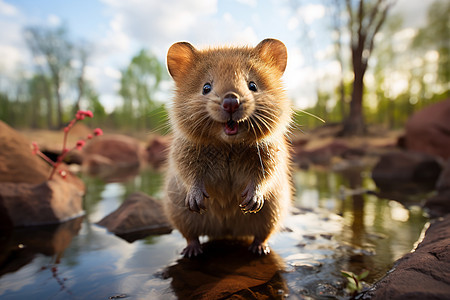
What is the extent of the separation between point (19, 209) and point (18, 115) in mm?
48019

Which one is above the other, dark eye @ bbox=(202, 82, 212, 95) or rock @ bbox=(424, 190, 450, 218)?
dark eye @ bbox=(202, 82, 212, 95)

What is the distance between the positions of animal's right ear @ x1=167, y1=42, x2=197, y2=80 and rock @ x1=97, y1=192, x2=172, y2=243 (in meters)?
1.85

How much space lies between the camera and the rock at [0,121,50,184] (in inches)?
161

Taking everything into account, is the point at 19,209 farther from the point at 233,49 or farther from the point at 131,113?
the point at 131,113

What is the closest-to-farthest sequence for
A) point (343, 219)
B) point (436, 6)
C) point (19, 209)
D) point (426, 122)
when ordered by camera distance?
point (19, 209)
point (343, 219)
point (426, 122)
point (436, 6)

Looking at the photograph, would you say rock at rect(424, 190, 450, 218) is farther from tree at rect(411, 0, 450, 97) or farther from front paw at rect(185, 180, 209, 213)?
tree at rect(411, 0, 450, 97)

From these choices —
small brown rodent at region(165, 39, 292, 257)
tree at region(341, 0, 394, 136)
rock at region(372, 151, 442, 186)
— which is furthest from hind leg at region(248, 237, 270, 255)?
tree at region(341, 0, 394, 136)

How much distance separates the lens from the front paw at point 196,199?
2.33 m

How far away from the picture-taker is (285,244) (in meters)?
3.11

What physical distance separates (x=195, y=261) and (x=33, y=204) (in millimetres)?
2450

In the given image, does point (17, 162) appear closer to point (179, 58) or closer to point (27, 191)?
point (27, 191)

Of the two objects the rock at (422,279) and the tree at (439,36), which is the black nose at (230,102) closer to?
the rock at (422,279)

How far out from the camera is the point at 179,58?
8.84ft

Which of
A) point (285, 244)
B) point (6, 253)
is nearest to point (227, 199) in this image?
point (285, 244)
